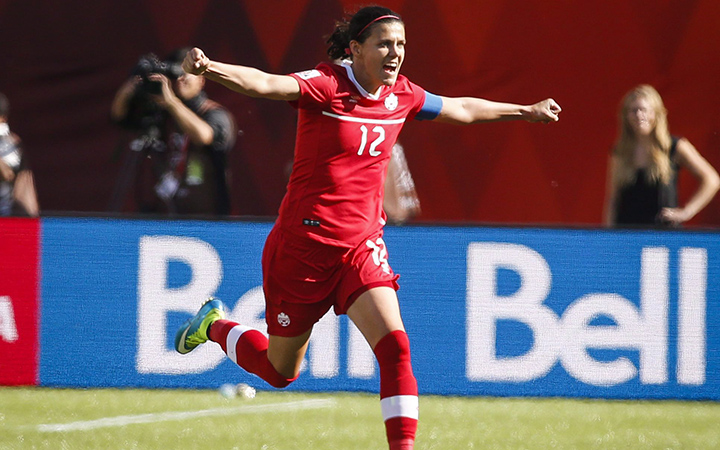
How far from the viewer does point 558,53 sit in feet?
34.7

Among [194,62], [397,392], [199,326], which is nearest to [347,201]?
[397,392]

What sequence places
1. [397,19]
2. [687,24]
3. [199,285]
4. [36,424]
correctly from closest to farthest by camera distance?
[397,19]
[36,424]
[199,285]
[687,24]

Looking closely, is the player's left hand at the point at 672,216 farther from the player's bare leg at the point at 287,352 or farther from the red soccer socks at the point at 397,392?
the red soccer socks at the point at 397,392

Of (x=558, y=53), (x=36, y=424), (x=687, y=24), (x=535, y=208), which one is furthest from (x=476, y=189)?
(x=36, y=424)

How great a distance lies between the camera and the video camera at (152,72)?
8.16 metres

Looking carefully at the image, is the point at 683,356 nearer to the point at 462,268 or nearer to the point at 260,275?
the point at 462,268

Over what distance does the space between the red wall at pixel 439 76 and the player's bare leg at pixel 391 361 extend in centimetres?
582

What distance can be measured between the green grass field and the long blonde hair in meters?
1.61

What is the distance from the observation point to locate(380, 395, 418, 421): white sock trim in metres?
4.67

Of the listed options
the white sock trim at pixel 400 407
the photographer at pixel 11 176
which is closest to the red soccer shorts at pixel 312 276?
the white sock trim at pixel 400 407

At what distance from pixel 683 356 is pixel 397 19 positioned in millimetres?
3534

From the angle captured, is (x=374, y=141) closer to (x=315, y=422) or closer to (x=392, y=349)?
(x=392, y=349)

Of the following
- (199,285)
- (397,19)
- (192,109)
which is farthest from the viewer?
(192,109)

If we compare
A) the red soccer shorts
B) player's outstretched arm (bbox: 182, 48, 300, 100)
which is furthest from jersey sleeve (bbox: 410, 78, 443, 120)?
player's outstretched arm (bbox: 182, 48, 300, 100)
